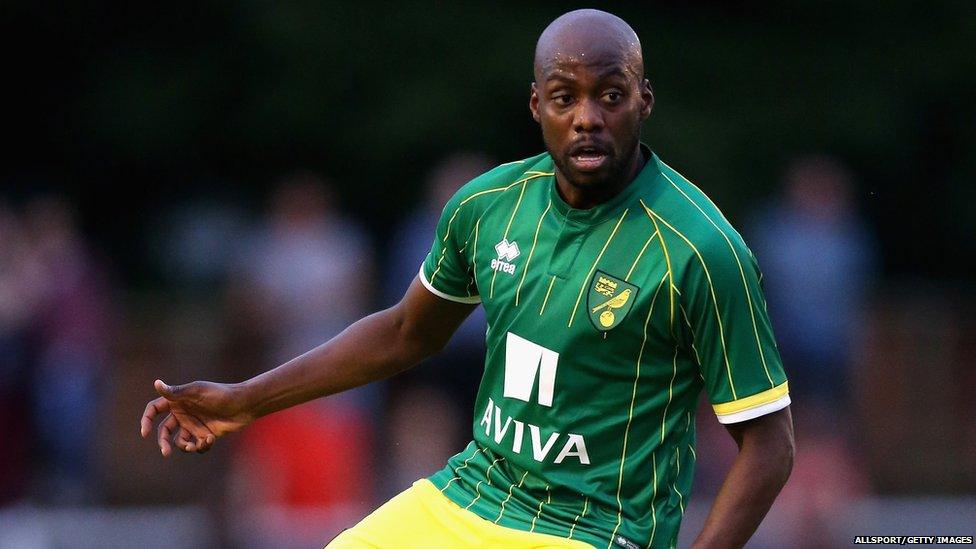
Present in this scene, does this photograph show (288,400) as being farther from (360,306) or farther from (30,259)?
(30,259)

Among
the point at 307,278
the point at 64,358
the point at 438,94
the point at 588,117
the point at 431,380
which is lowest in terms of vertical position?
the point at 64,358

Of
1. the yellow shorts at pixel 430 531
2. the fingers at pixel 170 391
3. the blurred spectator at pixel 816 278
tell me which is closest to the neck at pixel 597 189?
the yellow shorts at pixel 430 531

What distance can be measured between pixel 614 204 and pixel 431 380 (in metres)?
5.72

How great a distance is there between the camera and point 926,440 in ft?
38.8

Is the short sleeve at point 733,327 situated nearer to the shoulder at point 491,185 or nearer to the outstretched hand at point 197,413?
the shoulder at point 491,185

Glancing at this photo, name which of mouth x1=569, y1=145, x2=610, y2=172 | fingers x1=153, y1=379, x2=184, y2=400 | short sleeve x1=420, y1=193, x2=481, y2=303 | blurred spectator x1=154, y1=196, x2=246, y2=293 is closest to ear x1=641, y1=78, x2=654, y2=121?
mouth x1=569, y1=145, x2=610, y2=172

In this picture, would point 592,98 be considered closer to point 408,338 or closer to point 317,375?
point 408,338

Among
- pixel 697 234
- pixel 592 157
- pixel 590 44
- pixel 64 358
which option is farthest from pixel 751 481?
pixel 64 358

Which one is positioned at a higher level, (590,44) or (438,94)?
(438,94)

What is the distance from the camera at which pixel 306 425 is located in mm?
10523

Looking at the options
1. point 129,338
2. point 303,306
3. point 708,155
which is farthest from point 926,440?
point 129,338

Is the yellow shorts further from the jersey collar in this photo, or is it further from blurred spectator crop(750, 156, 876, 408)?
blurred spectator crop(750, 156, 876, 408)

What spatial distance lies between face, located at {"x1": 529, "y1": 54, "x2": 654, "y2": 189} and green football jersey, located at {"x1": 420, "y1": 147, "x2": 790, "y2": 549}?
120mm

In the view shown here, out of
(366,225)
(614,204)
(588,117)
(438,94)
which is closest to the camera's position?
(588,117)
